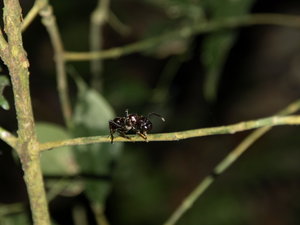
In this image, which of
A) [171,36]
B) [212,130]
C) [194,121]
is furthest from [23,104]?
[194,121]

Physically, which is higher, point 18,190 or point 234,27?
point 18,190

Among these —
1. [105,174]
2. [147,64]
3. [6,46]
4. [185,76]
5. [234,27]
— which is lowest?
[6,46]

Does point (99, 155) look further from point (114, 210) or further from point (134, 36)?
point (134, 36)

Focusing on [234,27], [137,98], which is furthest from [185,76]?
[234,27]

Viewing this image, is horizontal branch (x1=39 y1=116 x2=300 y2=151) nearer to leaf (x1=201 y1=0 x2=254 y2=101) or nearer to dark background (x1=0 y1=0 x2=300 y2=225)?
leaf (x1=201 y1=0 x2=254 y2=101)

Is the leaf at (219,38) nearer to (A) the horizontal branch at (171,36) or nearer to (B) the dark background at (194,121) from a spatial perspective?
(A) the horizontal branch at (171,36)

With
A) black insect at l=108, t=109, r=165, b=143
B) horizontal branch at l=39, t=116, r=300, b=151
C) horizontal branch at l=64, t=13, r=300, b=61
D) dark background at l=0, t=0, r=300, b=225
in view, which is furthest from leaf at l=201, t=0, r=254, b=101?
horizontal branch at l=39, t=116, r=300, b=151

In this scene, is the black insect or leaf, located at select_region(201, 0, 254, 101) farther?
leaf, located at select_region(201, 0, 254, 101)

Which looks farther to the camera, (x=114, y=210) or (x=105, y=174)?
(x=114, y=210)
